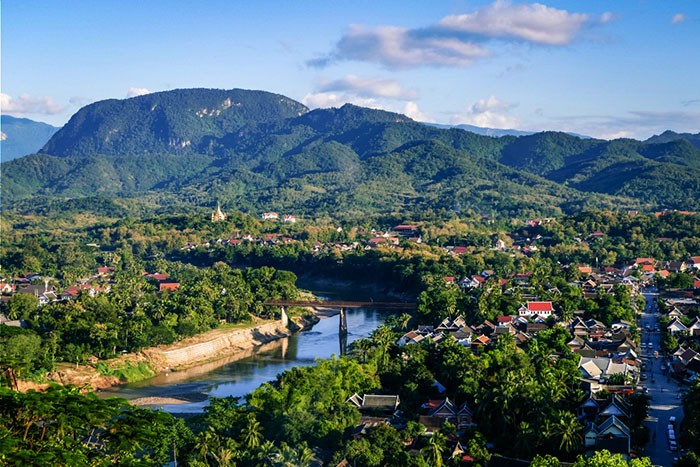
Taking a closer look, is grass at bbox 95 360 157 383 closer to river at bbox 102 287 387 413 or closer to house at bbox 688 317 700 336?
river at bbox 102 287 387 413

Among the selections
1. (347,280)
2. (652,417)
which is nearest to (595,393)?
(652,417)

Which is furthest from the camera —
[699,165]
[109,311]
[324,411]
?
[699,165]

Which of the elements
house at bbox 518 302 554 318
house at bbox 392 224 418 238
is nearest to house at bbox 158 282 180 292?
house at bbox 518 302 554 318

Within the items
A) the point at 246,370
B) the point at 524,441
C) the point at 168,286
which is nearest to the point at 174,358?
the point at 246,370

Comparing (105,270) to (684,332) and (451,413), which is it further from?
(451,413)

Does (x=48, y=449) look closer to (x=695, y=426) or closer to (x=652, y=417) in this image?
(x=695, y=426)

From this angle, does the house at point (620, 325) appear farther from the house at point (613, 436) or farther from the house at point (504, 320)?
the house at point (613, 436)
